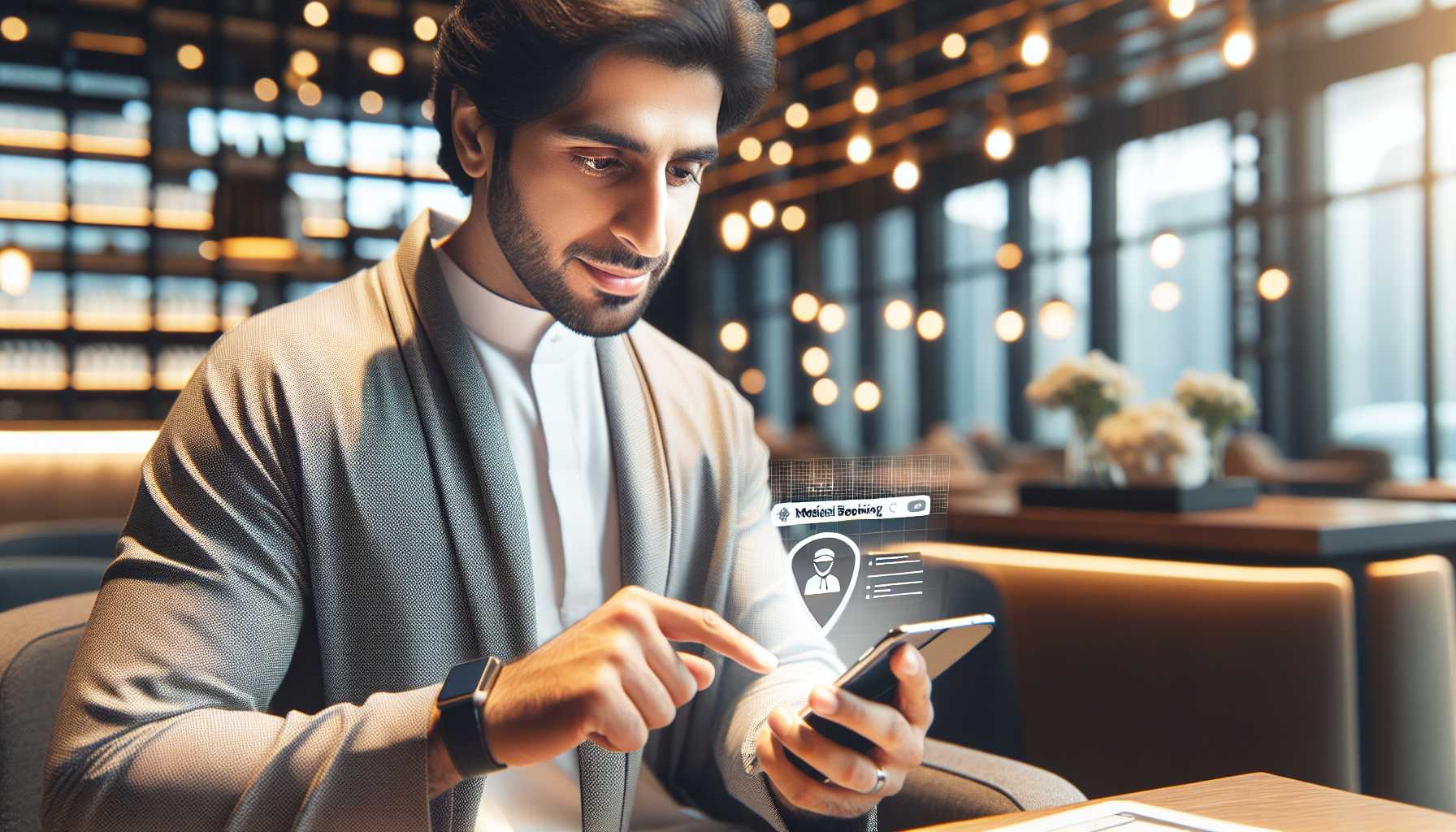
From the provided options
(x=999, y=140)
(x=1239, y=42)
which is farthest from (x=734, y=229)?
(x=1239, y=42)

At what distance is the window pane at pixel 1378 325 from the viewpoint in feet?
24.0

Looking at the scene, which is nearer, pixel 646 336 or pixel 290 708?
pixel 290 708

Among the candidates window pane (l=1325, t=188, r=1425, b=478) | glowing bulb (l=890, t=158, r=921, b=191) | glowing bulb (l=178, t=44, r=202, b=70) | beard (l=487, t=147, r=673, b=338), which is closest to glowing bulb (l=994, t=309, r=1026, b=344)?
window pane (l=1325, t=188, r=1425, b=478)

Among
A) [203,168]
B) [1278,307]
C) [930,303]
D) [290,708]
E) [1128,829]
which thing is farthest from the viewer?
[930,303]

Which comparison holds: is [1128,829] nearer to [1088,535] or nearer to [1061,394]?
[1088,535]

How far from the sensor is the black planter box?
10.3 feet

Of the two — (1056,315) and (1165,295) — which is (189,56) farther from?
(1165,295)

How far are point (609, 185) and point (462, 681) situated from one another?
0.47 metres

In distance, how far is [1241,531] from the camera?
272 cm

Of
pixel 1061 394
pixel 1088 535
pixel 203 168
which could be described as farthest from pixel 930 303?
pixel 1088 535

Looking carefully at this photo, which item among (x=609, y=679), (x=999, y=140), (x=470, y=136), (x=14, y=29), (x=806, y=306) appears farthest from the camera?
(x=806, y=306)

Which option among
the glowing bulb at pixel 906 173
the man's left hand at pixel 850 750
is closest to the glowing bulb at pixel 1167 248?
the glowing bulb at pixel 906 173

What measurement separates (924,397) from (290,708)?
1053 cm

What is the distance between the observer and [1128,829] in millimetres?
872
